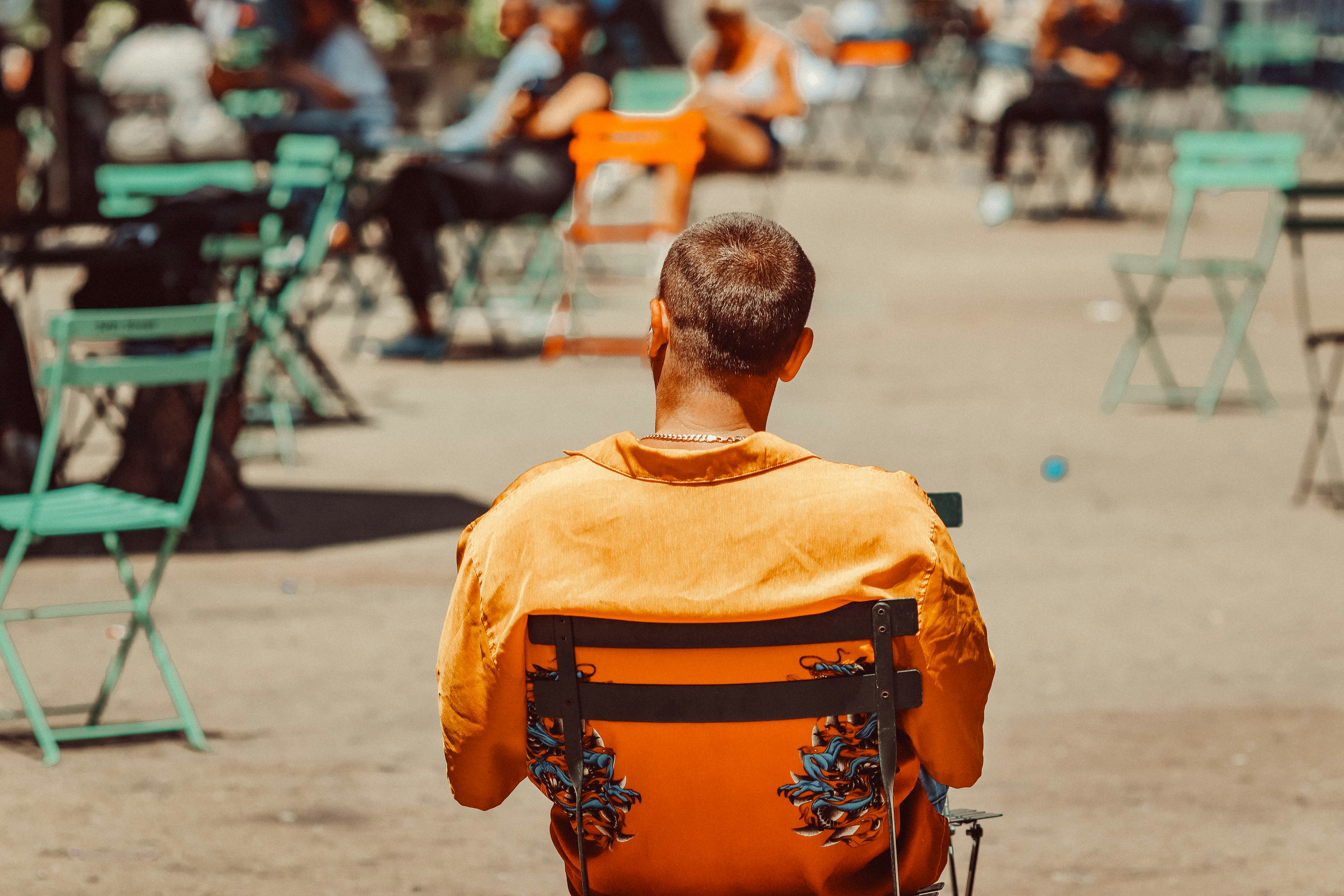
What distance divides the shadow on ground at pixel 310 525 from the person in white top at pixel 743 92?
4.74 meters

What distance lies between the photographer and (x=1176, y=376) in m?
10.5

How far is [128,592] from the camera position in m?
5.83

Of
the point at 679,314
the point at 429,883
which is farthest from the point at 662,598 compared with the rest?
the point at 429,883

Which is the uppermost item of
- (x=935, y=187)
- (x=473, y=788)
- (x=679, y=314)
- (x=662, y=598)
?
(x=679, y=314)

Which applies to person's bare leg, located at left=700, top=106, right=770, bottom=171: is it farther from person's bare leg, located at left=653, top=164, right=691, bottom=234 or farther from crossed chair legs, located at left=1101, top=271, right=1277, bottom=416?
crossed chair legs, located at left=1101, top=271, right=1277, bottom=416

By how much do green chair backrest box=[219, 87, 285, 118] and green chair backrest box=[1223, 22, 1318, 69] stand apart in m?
12.1

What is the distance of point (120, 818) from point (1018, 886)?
2.10 m

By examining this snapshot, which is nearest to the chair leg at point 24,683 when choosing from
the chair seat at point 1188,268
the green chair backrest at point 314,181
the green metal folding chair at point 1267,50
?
the green chair backrest at point 314,181

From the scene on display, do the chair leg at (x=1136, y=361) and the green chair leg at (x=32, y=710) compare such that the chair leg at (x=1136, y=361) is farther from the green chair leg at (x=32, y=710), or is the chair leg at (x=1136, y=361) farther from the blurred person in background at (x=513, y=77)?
the green chair leg at (x=32, y=710)

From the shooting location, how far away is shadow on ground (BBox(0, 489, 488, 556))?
7.22 metres

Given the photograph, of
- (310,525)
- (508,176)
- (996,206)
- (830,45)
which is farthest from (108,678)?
(830,45)

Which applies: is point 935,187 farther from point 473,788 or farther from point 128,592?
point 473,788

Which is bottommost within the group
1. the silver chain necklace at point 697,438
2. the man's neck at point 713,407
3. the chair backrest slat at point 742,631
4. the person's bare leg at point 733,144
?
the person's bare leg at point 733,144

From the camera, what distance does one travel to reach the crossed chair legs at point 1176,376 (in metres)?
9.55
